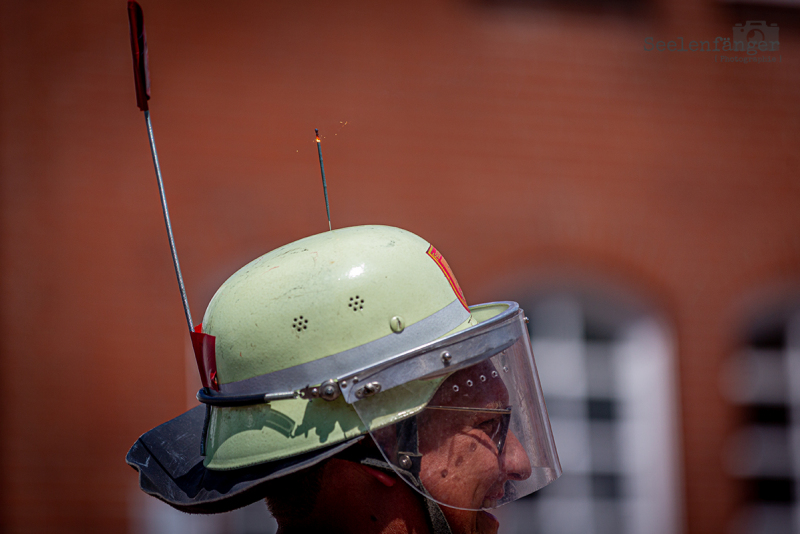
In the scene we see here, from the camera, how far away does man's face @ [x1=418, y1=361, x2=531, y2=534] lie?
68.6 inches

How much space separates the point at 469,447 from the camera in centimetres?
178

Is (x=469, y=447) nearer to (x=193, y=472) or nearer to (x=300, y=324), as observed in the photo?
(x=300, y=324)

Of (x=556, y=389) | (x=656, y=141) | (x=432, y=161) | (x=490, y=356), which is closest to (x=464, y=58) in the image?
(x=432, y=161)

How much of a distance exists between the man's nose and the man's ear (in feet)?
0.97

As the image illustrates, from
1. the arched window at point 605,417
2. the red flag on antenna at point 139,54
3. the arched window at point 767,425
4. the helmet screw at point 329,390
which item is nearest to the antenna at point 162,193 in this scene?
the red flag on antenna at point 139,54

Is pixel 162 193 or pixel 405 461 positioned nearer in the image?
pixel 405 461

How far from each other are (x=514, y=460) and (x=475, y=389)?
22 cm

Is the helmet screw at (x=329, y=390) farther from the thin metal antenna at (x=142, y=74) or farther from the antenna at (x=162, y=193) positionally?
the thin metal antenna at (x=142, y=74)

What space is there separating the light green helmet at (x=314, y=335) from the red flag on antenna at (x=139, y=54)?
1.87 feet

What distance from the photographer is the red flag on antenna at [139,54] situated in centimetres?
192

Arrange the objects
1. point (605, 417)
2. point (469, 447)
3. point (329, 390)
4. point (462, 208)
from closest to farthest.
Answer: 1. point (329, 390)
2. point (469, 447)
3. point (462, 208)
4. point (605, 417)

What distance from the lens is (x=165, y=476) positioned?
1.94m

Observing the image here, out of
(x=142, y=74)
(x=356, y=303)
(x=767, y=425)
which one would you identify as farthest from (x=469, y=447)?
(x=767, y=425)

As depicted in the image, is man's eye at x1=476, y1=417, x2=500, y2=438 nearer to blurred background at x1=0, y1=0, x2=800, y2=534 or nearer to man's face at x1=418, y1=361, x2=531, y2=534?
man's face at x1=418, y1=361, x2=531, y2=534
